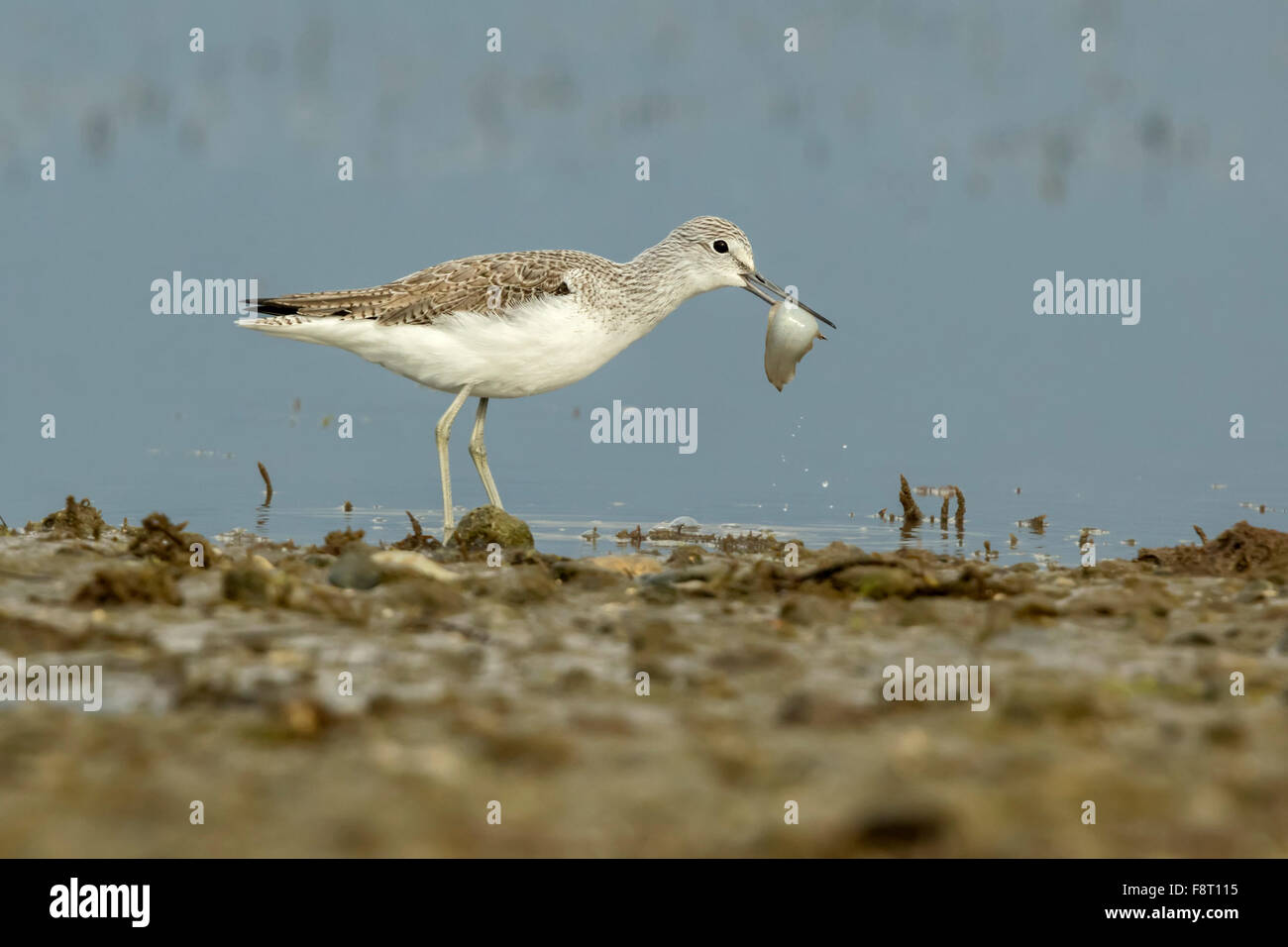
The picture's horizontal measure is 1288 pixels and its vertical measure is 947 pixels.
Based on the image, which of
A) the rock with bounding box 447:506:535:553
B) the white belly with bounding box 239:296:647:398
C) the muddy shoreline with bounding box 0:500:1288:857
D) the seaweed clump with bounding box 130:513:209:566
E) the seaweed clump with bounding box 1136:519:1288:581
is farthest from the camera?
the white belly with bounding box 239:296:647:398

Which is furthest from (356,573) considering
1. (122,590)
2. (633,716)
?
(633,716)

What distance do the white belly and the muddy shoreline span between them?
3799 mm

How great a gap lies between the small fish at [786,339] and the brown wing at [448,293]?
1815mm

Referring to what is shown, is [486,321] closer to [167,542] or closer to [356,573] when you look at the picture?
[167,542]

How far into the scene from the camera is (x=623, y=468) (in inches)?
812

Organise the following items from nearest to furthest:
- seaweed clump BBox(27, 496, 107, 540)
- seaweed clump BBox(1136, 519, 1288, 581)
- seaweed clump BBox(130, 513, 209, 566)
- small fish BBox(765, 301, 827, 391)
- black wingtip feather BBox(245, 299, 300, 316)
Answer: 1. seaweed clump BBox(130, 513, 209, 566)
2. seaweed clump BBox(1136, 519, 1288, 581)
3. seaweed clump BBox(27, 496, 107, 540)
4. black wingtip feather BBox(245, 299, 300, 316)
5. small fish BBox(765, 301, 827, 391)

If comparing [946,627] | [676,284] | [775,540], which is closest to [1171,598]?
[946,627]

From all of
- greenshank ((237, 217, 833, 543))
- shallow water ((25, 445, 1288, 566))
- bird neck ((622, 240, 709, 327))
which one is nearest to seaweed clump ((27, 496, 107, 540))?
shallow water ((25, 445, 1288, 566))

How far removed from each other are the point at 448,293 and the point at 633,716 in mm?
7938

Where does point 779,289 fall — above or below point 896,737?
above

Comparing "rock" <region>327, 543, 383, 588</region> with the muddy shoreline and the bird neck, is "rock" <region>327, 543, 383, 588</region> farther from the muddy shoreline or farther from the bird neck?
the bird neck

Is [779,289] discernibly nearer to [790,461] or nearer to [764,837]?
[790,461]

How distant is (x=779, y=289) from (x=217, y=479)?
7.88 metres

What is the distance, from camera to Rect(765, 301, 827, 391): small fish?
13.0 metres
